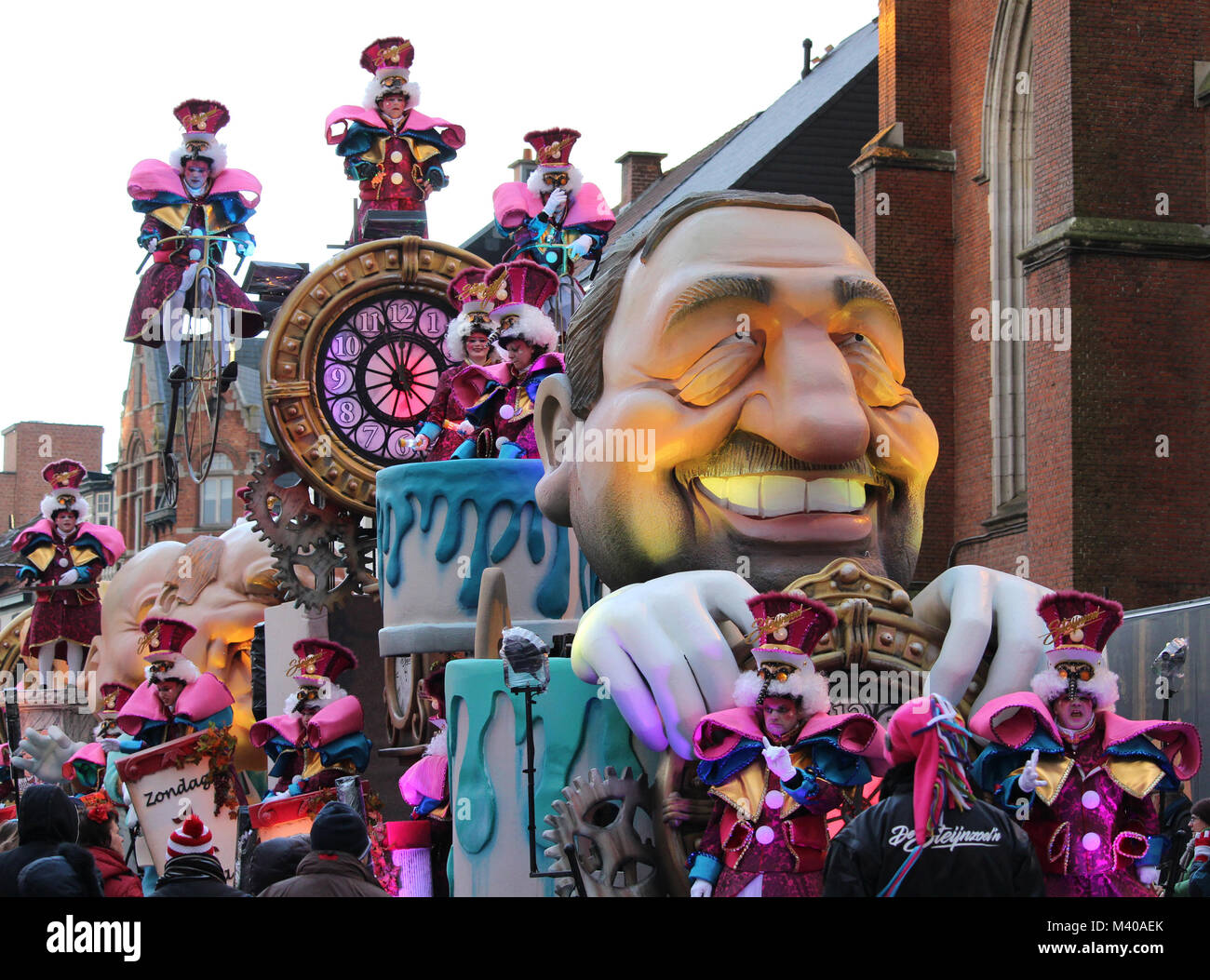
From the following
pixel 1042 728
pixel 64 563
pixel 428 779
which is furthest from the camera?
pixel 64 563

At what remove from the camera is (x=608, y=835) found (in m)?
6.38

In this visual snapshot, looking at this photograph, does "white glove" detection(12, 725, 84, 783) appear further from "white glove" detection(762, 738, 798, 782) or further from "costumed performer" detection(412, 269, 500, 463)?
"white glove" detection(762, 738, 798, 782)

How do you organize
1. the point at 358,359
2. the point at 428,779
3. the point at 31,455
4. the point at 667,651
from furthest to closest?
the point at 31,455 → the point at 358,359 → the point at 428,779 → the point at 667,651

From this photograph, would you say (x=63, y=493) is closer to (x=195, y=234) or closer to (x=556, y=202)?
(x=195, y=234)

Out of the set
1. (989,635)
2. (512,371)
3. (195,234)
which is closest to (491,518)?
(512,371)

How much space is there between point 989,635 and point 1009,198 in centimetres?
1594

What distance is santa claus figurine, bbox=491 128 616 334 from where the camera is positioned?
41.3 ft

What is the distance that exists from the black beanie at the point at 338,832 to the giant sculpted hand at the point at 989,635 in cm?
220

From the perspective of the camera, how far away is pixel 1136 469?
1761cm

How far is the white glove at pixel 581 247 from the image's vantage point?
12.5 metres

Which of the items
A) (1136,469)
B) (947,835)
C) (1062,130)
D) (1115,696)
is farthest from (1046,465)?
(947,835)

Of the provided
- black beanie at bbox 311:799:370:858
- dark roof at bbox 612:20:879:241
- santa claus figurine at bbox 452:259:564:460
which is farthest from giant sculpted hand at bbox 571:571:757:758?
dark roof at bbox 612:20:879:241

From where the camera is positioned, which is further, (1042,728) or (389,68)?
(389,68)

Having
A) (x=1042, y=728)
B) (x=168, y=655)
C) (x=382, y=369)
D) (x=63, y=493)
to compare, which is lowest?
Result: (x=1042, y=728)
